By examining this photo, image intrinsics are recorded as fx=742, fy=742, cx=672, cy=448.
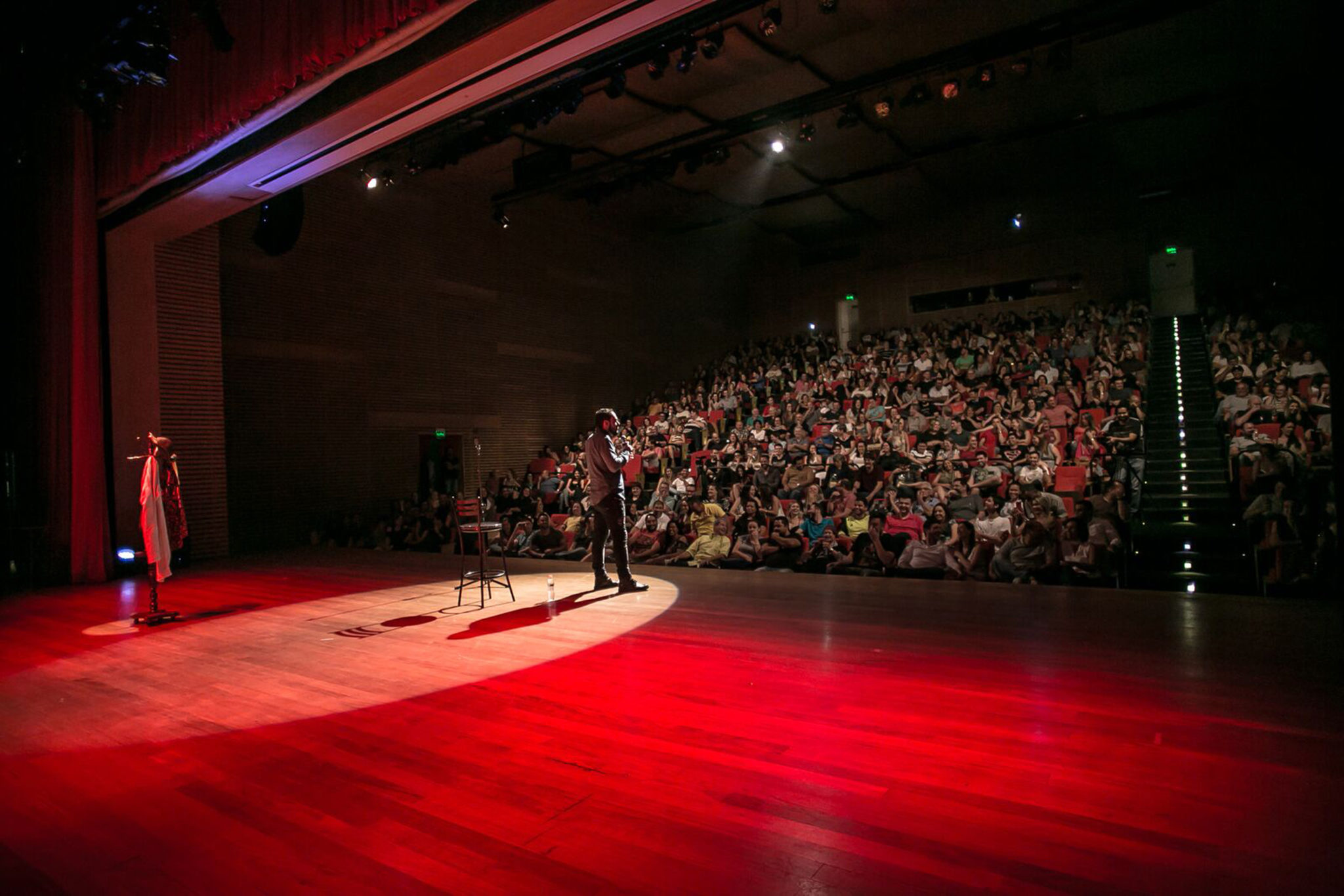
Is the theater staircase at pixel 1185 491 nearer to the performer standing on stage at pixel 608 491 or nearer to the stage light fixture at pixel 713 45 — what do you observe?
the performer standing on stage at pixel 608 491

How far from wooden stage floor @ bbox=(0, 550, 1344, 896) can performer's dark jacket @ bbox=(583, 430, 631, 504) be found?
3.81 ft

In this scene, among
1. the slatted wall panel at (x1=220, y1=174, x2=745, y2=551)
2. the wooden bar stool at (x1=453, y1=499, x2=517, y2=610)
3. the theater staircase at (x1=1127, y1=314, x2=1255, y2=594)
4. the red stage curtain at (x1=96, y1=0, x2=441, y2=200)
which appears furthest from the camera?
the slatted wall panel at (x1=220, y1=174, x2=745, y2=551)

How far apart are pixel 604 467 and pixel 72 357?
5.42m

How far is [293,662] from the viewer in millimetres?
3752

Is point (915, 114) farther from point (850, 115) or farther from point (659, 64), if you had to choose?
point (659, 64)

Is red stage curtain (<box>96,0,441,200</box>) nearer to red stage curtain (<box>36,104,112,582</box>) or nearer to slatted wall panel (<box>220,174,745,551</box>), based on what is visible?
red stage curtain (<box>36,104,112,582</box>)

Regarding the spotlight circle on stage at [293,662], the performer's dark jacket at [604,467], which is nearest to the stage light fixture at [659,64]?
the performer's dark jacket at [604,467]

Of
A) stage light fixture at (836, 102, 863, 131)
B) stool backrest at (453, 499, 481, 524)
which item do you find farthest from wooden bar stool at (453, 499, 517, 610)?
stage light fixture at (836, 102, 863, 131)

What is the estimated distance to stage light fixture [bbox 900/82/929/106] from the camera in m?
7.75

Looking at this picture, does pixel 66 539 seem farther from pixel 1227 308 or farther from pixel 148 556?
pixel 1227 308

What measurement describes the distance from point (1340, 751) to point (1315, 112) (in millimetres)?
11685

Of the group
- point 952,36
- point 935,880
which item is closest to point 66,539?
point 935,880

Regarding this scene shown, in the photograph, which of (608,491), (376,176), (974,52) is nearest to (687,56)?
(974,52)

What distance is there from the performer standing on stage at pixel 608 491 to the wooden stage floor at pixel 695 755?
102 centimetres
